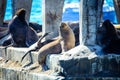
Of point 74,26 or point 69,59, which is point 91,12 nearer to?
point 69,59

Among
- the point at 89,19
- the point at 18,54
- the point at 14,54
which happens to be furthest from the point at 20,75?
the point at 89,19

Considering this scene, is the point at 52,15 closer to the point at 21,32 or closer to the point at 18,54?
the point at 18,54

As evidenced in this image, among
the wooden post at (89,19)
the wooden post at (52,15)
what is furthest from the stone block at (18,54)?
the wooden post at (89,19)

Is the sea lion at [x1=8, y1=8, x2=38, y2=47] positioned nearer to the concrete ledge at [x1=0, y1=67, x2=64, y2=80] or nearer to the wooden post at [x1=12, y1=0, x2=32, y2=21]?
the concrete ledge at [x1=0, y1=67, x2=64, y2=80]

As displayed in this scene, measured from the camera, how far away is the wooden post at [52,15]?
1920 centimetres

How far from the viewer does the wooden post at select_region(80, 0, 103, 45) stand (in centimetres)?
1639

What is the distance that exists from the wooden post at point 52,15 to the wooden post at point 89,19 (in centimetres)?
279

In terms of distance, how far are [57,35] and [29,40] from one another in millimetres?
1505

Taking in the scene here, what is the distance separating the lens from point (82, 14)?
16.5 meters

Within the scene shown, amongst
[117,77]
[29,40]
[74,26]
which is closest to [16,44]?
[29,40]

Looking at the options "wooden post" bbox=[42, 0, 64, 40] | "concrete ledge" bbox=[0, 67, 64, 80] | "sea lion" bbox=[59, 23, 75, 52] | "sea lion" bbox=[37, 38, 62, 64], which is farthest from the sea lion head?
"sea lion" bbox=[37, 38, 62, 64]

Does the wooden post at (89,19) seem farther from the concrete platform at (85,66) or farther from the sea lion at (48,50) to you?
the sea lion at (48,50)

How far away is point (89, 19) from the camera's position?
54.0ft

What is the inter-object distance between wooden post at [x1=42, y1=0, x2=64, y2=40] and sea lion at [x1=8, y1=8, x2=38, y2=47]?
45.1 inches
